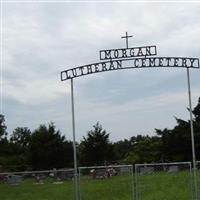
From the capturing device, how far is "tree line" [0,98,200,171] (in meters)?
74.1

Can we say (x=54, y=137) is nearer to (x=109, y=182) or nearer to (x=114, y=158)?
(x=114, y=158)

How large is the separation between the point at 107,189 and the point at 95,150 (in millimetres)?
63907

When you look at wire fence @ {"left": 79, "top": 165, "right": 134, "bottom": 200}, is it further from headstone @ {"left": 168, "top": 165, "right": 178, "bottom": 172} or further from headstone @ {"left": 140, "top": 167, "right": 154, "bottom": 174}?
headstone @ {"left": 168, "top": 165, "right": 178, "bottom": 172}

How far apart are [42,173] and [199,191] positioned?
580 centimetres

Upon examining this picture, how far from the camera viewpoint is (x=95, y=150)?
83.9 metres

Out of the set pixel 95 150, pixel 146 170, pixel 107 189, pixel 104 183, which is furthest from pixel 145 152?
pixel 104 183

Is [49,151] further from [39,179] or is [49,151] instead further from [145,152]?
[39,179]

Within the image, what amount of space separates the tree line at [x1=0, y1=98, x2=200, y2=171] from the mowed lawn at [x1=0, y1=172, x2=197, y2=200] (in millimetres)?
50851

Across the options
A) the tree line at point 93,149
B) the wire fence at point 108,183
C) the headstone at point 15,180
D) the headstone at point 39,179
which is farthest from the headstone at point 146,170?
the tree line at point 93,149

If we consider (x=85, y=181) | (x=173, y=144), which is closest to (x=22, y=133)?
(x=173, y=144)

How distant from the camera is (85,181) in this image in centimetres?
2041

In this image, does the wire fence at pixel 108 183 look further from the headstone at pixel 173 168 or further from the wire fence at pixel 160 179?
the headstone at pixel 173 168

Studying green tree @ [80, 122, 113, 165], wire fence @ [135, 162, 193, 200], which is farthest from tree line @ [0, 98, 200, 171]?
wire fence @ [135, 162, 193, 200]

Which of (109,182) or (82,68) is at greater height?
(82,68)
